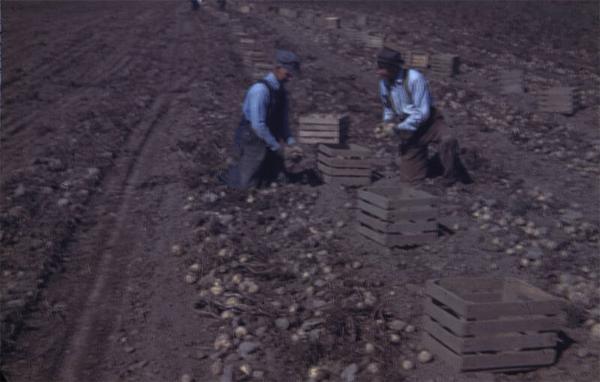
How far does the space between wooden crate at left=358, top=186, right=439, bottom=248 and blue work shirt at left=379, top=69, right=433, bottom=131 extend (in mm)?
1862

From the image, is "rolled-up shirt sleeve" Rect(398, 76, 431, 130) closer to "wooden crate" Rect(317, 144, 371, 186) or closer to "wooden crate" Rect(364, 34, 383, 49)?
"wooden crate" Rect(317, 144, 371, 186)

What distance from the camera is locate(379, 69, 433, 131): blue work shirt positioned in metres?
10.1

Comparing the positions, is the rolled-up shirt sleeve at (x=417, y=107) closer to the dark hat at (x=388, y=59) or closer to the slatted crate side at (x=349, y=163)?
the dark hat at (x=388, y=59)

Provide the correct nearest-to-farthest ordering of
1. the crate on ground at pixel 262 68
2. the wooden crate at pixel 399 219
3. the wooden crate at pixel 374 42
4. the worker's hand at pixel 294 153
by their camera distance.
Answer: the wooden crate at pixel 399 219, the worker's hand at pixel 294 153, the crate on ground at pixel 262 68, the wooden crate at pixel 374 42

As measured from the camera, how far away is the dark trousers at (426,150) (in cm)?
1071

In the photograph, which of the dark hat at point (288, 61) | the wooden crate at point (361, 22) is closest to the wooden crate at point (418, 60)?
the dark hat at point (288, 61)

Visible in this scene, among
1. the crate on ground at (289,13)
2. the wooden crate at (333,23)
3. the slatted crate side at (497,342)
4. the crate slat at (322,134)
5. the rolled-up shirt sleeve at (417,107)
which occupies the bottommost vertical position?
the crate on ground at (289,13)

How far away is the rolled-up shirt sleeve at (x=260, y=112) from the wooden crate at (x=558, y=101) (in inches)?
327

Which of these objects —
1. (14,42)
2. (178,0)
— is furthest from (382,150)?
(178,0)

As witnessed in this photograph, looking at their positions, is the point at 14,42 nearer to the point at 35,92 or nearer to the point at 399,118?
the point at 35,92

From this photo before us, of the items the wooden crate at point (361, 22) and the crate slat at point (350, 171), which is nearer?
the crate slat at point (350, 171)

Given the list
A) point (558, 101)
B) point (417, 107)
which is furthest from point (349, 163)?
point (558, 101)

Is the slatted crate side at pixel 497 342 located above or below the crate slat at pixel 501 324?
below

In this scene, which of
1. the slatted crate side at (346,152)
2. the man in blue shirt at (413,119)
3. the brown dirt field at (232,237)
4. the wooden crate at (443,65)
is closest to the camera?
the brown dirt field at (232,237)
